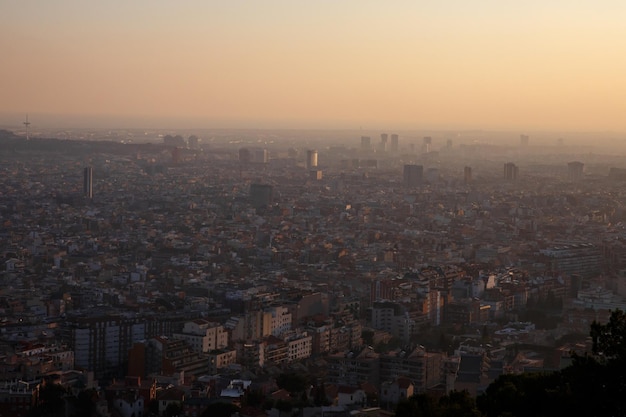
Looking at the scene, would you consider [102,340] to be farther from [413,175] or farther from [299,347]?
[413,175]

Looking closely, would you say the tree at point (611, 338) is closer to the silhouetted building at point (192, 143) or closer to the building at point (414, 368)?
the building at point (414, 368)

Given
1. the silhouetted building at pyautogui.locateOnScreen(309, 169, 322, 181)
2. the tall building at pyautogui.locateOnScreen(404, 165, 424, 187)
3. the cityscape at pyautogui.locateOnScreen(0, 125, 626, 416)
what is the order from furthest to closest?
1. the silhouetted building at pyautogui.locateOnScreen(309, 169, 322, 181)
2. the tall building at pyautogui.locateOnScreen(404, 165, 424, 187)
3. the cityscape at pyautogui.locateOnScreen(0, 125, 626, 416)

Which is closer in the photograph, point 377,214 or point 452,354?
point 452,354

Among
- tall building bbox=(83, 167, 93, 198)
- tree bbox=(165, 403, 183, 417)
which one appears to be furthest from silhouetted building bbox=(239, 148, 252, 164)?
tree bbox=(165, 403, 183, 417)

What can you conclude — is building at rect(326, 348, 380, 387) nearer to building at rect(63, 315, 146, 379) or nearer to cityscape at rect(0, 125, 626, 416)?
cityscape at rect(0, 125, 626, 416)

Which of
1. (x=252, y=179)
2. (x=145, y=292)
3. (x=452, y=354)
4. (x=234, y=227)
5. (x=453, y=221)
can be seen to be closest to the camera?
(x=452, y=354)

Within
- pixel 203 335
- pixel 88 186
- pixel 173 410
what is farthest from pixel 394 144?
pixel 173 410

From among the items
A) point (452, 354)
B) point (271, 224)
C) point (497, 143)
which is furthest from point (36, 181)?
point (497, 143)

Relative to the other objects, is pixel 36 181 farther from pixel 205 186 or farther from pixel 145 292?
pixel 145 292
